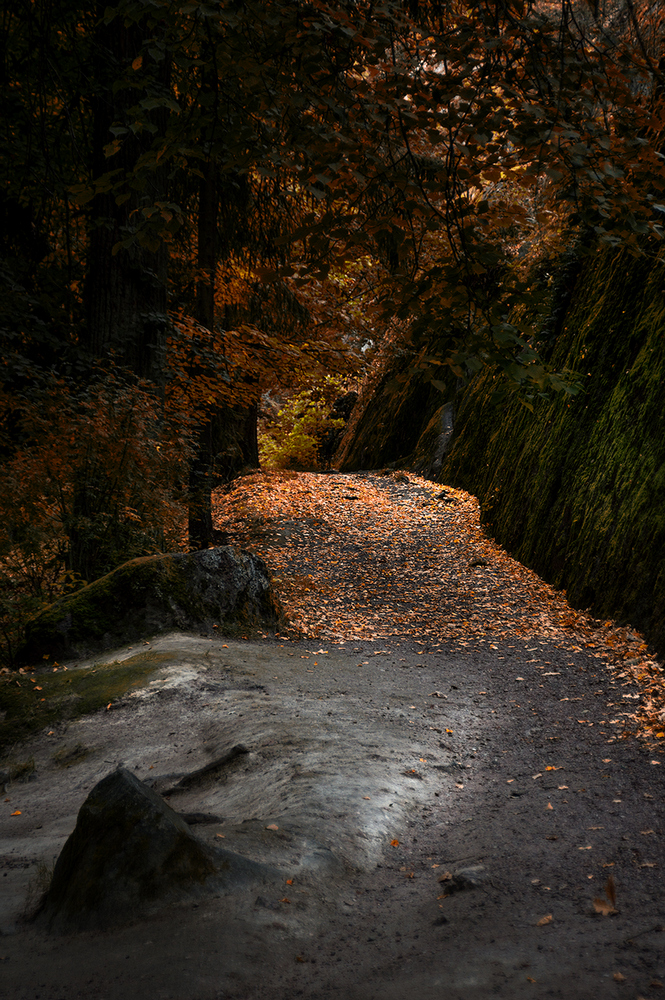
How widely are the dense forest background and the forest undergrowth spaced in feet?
5.35

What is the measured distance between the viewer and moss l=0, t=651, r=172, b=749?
4703mm

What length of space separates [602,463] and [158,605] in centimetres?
497

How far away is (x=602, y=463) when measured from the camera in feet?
23.9

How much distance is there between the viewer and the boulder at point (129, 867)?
→ 2363mm

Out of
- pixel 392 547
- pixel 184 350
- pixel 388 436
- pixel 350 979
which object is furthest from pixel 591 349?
pixel 388 436

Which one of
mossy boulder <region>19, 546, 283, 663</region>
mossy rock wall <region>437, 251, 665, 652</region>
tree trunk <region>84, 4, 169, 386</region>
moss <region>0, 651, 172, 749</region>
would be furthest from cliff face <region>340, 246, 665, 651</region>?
tree trunk <region>84, 4, 169, 386</region>

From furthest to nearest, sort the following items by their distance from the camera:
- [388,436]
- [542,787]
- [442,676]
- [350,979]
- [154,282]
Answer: [388,436]
[154,282]
[442,676]
[542,787]
[350,979]

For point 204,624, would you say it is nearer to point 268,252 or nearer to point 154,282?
point 154,282

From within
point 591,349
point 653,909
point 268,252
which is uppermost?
point 268,252

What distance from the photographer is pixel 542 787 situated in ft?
11.8

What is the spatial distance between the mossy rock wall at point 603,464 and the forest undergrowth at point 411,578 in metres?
0.31

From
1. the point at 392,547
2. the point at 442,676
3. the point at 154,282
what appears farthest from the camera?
the point at 392,547

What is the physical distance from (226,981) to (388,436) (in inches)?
754

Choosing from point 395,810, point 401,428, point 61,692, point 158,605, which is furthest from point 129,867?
point 401,428
